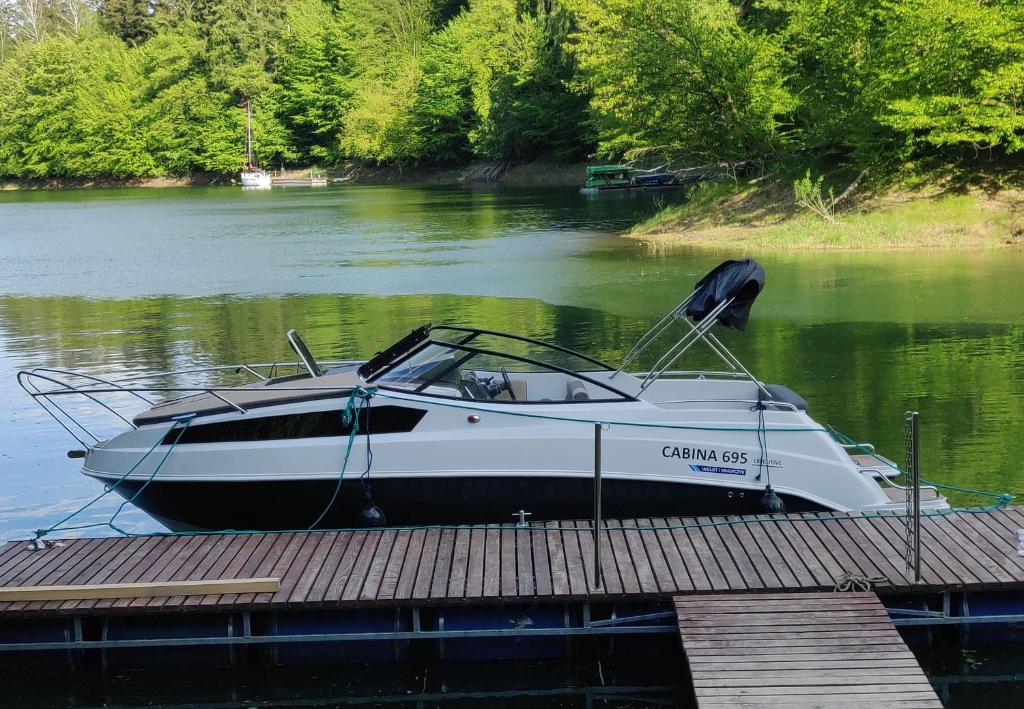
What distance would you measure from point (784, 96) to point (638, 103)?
18.3ft

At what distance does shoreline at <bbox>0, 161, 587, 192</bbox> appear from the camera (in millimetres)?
84062

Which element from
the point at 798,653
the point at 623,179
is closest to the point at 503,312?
the point at 798,653

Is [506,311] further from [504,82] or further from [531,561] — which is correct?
[504,82]

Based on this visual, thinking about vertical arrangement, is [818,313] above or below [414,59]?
below

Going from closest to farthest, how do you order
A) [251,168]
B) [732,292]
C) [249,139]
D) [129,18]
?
1. [732,292]
2. [251,168]
3. [249,139]
4. [129,18]

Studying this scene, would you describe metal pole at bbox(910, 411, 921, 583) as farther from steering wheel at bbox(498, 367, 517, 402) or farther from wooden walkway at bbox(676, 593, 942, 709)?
steering wheel at bbox(498, 367, 517, 402)

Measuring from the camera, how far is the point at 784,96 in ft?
128

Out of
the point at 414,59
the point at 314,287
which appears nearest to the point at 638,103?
the point at 314,287

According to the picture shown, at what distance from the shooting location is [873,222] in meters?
34.1

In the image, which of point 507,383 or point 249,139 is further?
point 249,139

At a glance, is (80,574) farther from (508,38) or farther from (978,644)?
(508,38)

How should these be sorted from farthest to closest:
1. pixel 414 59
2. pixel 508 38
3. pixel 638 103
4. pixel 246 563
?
pixel 414 59, pixel 508 38, pixel 638 103, pixel 246 563

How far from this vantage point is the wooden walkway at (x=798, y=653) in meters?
6.87

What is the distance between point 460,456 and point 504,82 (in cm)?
7795
